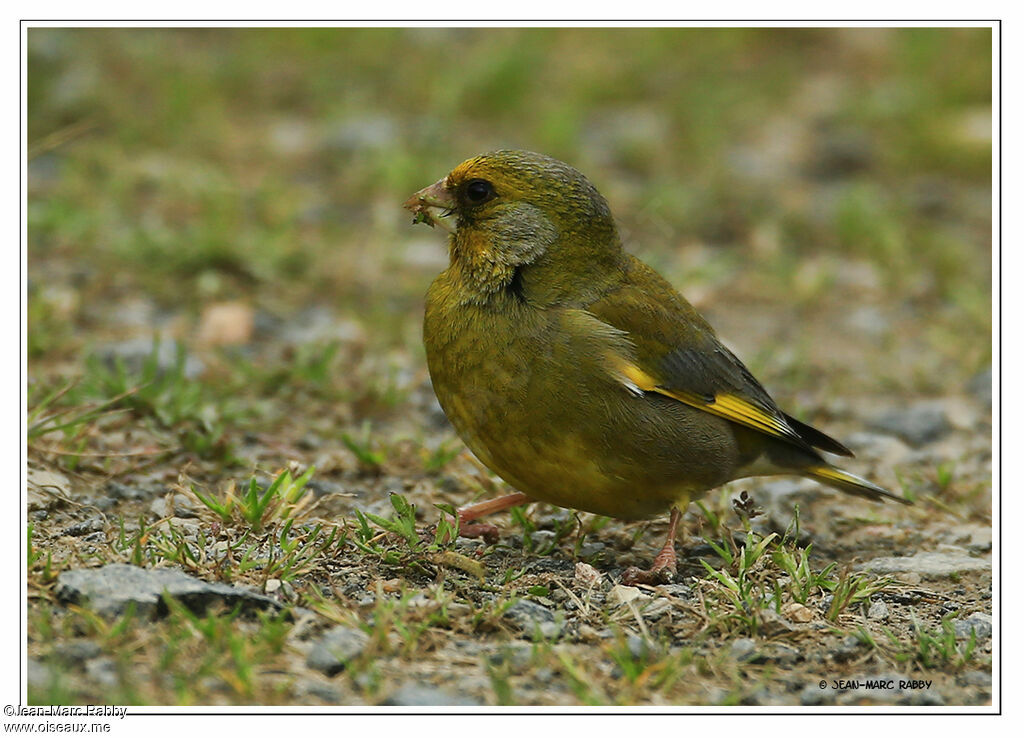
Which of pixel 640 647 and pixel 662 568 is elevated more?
pixel 662 568

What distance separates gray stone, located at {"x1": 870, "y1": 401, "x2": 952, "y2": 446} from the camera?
6.54 meters

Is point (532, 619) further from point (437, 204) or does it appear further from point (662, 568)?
point (437, 204)

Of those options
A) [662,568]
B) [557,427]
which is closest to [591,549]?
[662,568]

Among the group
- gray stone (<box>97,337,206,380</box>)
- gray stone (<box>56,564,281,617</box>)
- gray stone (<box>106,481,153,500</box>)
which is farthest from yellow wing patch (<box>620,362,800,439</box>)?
gray stone (<box>97,337,206,380</box>)

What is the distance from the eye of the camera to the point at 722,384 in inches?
198

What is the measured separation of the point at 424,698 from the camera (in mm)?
3600

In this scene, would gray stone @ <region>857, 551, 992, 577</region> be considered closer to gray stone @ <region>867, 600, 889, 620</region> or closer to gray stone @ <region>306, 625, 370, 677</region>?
gray stone @ <region>867, 600, 889, 620</region>

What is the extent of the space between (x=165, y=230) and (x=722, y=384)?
3881 mm

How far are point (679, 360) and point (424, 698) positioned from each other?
72.6 inches

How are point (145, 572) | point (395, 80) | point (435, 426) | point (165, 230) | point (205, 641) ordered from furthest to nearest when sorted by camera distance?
point (395, 80), point (165, 230), point (435, 426), point (145, 572), point (205, 641)

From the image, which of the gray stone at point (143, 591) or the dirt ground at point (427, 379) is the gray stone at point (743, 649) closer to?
the dirt ground at point (427, 379)

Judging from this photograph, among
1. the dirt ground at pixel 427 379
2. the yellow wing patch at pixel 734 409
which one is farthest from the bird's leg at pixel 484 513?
the yellow wing patch at pixel 734 409

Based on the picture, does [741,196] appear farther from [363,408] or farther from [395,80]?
[363,408]
